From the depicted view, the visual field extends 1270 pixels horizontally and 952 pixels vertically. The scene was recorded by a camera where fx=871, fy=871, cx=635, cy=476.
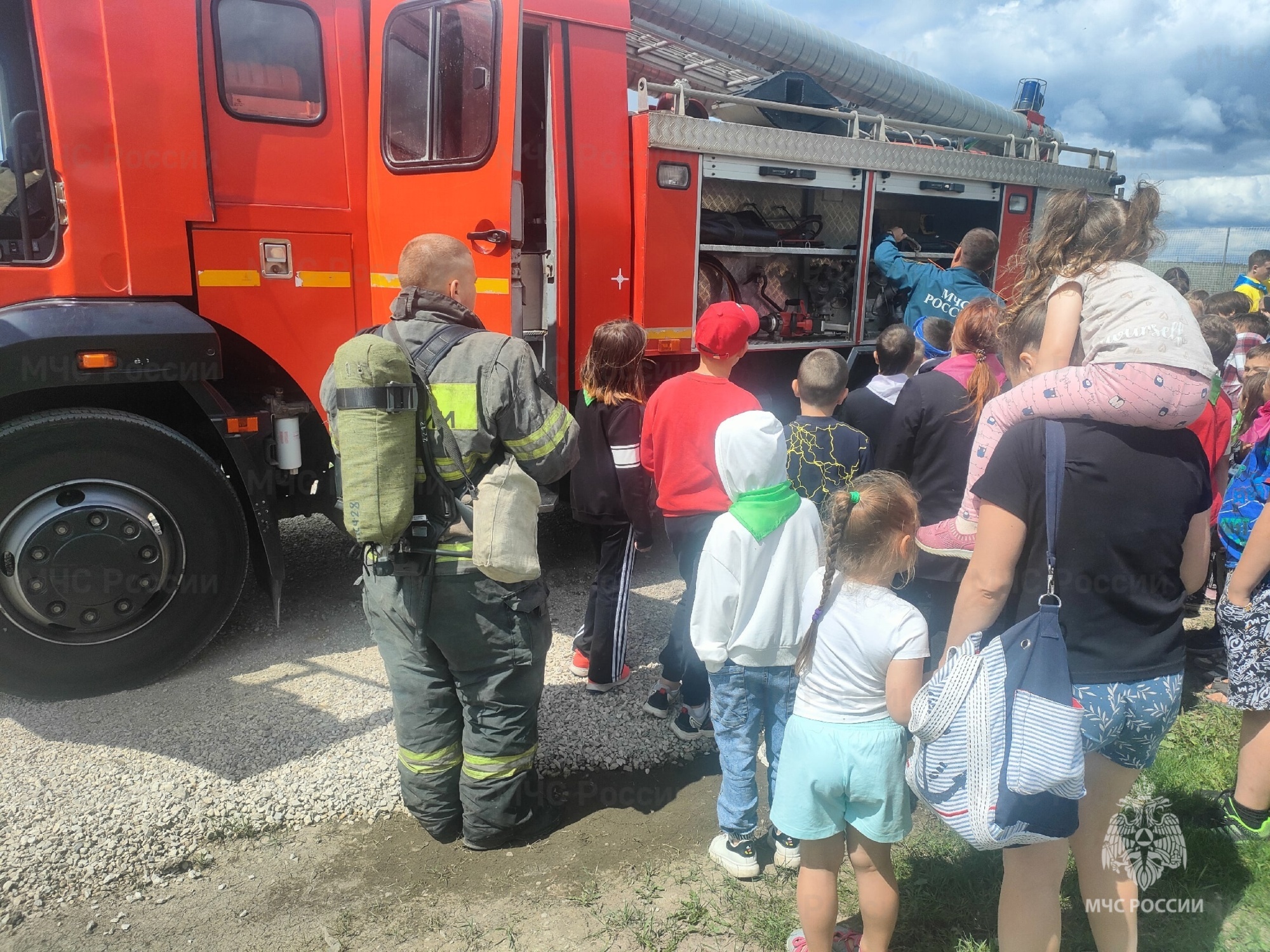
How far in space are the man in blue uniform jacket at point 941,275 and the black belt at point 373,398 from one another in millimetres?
2960

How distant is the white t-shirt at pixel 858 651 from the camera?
1.97 metres

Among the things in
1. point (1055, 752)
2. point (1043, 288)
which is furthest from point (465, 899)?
point (1043, 288)

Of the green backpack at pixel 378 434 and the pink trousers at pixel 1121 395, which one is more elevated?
the pink trousers at pixel 1121 395

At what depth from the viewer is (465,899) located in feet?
8.25

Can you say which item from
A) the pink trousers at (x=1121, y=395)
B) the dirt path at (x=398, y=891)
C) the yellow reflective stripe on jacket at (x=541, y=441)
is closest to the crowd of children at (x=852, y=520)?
the pink trousers at (x=1121, y=395)

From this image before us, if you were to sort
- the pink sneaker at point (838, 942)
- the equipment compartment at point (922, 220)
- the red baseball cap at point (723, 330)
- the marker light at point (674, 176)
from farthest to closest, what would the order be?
the equipment compartment at point (922, 220)
the marker light at point (674, 176)
the red baseball cap at point (723, 330)
the pink sneaker at point (838, 942)

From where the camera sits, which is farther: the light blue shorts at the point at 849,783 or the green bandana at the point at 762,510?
the green bandana at the point at 762,510

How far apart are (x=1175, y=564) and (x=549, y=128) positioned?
3.44 metres

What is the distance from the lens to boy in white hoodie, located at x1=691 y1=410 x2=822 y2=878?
91.7 inches

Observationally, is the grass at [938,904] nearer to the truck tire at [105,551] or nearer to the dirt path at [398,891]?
the dirt path at [398,891]

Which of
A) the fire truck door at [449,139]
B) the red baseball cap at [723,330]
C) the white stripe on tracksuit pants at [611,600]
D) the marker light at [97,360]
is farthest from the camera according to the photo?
the fire truck door at [449,139]

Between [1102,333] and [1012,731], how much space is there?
0.85 m

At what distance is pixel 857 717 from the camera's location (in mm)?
2039

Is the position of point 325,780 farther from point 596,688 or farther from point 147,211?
point 147,211
